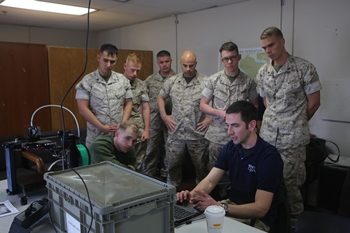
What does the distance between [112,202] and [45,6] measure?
355cm

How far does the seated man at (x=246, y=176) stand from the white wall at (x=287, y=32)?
157 centimetres

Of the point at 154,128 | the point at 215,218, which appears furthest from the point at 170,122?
the point at 215,218

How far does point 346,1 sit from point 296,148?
1468mm

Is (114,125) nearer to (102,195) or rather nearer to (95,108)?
(95,108)

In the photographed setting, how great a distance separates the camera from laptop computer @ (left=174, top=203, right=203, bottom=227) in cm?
128

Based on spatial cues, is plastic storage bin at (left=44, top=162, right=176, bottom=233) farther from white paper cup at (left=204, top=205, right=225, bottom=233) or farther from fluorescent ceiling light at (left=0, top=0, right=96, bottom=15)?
fluorescent ceiling light at (left=0, top=0, right=96, bottom=15)

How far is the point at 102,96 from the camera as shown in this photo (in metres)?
2.75

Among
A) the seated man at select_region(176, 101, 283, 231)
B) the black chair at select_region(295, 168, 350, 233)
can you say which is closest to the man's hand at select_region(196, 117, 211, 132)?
the seated man at select_region(176, 101, 283, 231)

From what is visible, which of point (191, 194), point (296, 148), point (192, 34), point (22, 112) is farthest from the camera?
point (192, 34)

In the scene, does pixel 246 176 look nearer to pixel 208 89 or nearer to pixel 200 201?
pixel 200 201

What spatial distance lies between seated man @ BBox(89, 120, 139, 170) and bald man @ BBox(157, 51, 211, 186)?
105 centimetres

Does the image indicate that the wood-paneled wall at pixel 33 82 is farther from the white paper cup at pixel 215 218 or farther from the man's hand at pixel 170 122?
the white paper cup at pixel 215 218

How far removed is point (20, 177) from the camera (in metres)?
1.60

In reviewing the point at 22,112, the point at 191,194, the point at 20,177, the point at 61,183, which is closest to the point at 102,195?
the point at 61,183
